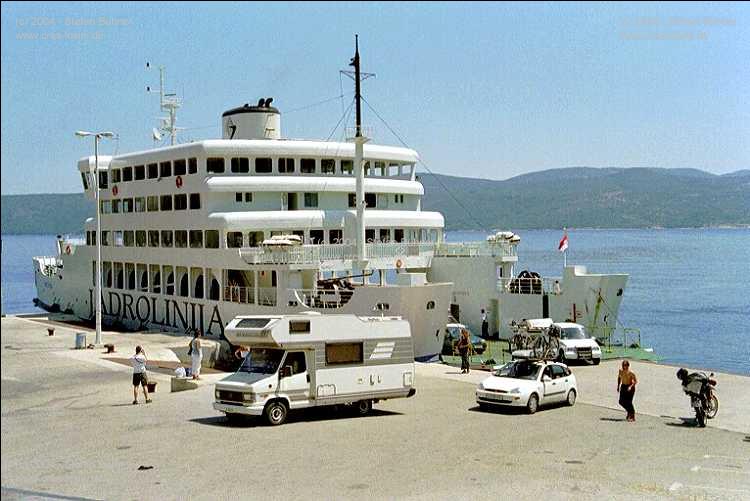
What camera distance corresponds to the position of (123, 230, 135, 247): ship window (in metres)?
42.6

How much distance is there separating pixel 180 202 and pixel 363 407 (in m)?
21.5

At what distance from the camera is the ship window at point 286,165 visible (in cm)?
3600

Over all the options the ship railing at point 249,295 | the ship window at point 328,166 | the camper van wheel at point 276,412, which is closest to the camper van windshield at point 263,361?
the camper van wheel at point 276,412

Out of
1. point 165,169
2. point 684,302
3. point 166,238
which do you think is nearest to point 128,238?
point 166,238

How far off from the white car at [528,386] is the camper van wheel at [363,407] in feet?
8.08

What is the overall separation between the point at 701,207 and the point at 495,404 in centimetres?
17208

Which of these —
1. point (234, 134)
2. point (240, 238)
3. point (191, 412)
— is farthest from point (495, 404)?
point (234, 134)

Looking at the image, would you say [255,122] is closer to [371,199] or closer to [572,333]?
[371,199]

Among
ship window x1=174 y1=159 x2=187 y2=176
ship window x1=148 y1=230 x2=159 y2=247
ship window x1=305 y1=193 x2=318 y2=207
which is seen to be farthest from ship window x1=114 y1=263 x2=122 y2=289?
ship window x1=305 y1=193 x2=318 y2=207

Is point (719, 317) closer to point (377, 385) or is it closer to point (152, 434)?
point (377, 385)

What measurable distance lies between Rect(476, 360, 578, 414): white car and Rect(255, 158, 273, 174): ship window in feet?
62.0

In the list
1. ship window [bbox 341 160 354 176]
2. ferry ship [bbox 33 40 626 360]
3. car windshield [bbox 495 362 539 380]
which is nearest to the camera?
car windshield [bbox 495 362 539 380]

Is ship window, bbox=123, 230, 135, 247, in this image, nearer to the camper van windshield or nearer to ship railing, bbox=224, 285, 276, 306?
ship railing, bbox=224, 285, 276, 306

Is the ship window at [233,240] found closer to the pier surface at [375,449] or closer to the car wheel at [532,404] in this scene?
the pier surface at [375,449]
